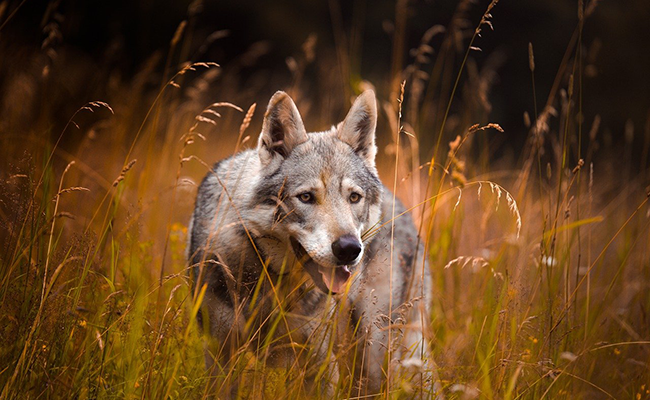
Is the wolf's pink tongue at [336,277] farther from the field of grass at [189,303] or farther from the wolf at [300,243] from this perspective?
the field of grass at [189,303]

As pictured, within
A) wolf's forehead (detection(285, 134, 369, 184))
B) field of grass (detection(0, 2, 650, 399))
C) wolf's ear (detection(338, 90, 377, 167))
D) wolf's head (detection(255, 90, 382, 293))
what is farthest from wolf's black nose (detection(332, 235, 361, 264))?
wolf's ear (detection(338, 90, 377, 167))

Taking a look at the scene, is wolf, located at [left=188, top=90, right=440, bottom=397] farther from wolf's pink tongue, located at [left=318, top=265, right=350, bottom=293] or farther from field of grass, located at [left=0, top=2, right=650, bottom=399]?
field of grass, located at [left=0, top=2, right=650, bottom=399]

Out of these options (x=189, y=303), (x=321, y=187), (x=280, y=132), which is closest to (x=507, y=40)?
(x=280, y=132)

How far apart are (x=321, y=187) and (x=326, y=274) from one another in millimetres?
463

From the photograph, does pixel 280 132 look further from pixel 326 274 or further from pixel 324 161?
pixel 326 274

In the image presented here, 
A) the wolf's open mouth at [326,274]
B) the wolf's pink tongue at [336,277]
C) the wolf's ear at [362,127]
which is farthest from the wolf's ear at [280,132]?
the wolf's pink tongue at [336,277]

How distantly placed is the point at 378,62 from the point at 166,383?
1150 cm

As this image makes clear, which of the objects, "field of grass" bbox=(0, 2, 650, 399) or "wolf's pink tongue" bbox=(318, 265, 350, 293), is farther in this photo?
"wolf's pink tongue" bbox=(318, 265, 350, 293)

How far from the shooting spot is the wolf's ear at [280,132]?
9.46 feet

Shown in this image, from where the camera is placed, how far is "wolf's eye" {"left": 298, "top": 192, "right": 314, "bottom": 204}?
2781mm

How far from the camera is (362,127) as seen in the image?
317 centimetres

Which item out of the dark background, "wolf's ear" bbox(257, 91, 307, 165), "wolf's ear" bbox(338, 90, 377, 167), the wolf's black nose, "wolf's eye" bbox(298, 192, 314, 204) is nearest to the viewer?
the wolf's black nose

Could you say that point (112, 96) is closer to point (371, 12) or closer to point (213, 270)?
point (213, 270)

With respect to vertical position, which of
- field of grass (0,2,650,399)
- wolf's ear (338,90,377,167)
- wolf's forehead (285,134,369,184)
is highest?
wolf's ear (338,90,377,167)
